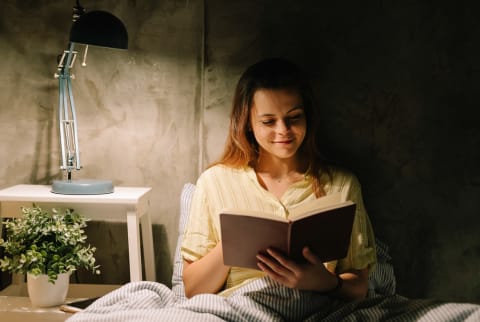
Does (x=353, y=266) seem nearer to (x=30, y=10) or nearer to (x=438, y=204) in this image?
(x=438, y=204)

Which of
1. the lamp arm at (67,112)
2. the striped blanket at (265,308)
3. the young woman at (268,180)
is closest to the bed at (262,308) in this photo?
the striped blanket at (265,308)

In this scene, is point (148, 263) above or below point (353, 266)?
below

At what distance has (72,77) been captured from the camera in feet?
6.10

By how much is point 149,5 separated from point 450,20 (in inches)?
46.3

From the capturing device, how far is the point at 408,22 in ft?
6.24

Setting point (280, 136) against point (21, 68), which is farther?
point (21, 68)

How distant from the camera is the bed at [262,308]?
1224 millimetres

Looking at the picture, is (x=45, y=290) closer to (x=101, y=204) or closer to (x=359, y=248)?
(x=101, y=204)

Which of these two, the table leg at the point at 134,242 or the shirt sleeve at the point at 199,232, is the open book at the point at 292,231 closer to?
the shirt sleeve at the point at 199,232

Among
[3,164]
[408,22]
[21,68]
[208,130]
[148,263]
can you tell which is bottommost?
[148,263]

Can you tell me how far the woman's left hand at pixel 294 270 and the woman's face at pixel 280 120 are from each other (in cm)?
41

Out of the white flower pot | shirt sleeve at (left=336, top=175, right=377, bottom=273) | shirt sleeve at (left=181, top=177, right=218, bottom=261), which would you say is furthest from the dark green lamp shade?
shirt sleeve at (left=336, top=175, right=377, bottom=273)

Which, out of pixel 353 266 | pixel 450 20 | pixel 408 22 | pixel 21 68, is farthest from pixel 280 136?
pixel 21 68

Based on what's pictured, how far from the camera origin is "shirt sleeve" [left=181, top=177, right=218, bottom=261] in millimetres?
1530
